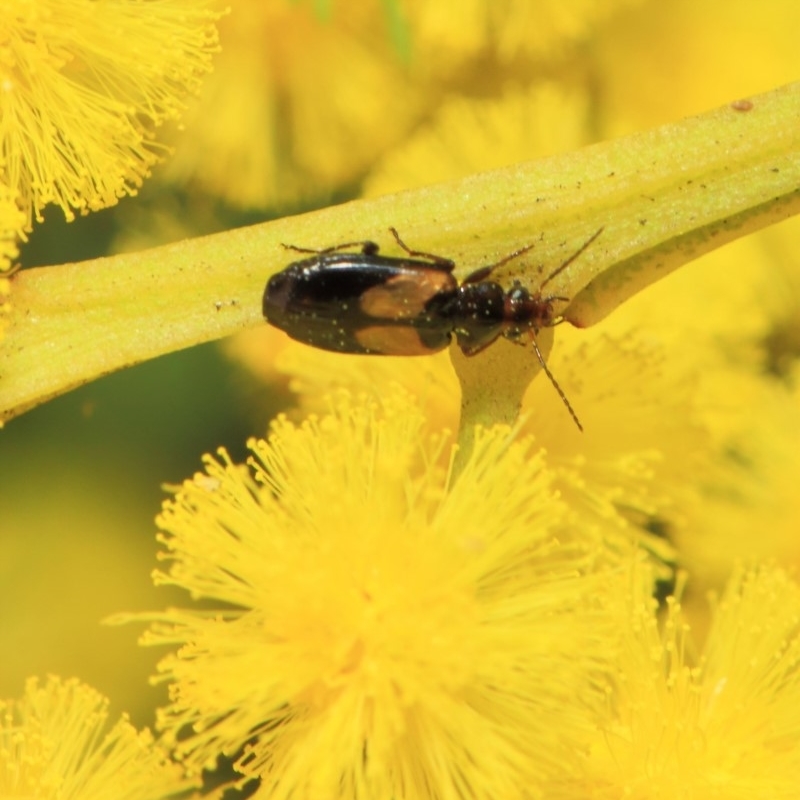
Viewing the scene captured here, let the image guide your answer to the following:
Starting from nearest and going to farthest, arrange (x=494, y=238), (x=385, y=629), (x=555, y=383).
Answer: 1. (x=385, y=629)
2. (x=494, y=238)
3. (x=555, y=383)

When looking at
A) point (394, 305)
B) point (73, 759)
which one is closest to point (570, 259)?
point (394, 305)

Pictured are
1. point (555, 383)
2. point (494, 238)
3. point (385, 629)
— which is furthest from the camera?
point (555, 383)

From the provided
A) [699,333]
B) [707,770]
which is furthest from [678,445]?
[707,770]

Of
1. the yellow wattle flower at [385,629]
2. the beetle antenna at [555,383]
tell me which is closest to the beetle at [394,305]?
the beetle antenna at [555,383]

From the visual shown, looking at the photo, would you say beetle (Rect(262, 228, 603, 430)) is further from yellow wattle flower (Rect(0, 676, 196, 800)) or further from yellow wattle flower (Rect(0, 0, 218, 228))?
yellow wattle flower (Rect(0, 676, 196, 800))

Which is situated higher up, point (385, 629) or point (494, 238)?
point (494, 238)

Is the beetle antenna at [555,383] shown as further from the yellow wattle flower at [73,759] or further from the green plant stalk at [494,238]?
the yellow wattle flower at [73,759]

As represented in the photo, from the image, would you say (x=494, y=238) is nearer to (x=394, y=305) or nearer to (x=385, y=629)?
(x=394, y=305)

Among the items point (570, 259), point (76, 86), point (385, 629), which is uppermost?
point (76, 86)
